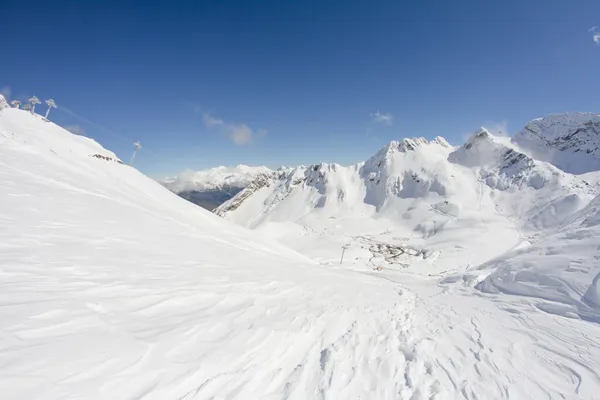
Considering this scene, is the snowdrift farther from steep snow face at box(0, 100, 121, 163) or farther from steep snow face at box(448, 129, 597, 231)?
steep snow face at box(448, 129, 597, 231)

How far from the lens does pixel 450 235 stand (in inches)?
3939

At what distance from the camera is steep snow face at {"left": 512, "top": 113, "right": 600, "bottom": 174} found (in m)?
143

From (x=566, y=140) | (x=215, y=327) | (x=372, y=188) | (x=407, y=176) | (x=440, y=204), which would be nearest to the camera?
(x=215, y=327)

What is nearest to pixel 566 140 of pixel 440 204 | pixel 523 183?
pixel 523 183

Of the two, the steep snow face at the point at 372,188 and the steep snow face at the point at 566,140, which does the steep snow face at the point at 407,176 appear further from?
the steep snow face at the point at 566,140

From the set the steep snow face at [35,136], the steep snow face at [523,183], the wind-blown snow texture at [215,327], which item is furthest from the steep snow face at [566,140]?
the steep snow face at [35,136]

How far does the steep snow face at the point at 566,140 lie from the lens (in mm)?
143475

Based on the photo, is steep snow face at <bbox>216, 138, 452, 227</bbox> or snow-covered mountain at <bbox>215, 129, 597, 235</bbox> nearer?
snow-covered mountain at <bbox>215, 129, 597, 235</bbox>

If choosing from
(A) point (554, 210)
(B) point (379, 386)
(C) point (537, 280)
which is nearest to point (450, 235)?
(A) point (554, 210)

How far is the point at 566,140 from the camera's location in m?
160

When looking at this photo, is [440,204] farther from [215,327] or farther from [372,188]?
[215,327]

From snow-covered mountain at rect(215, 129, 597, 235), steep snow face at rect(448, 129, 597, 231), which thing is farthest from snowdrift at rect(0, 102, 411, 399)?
steep snow face at rect(448, 129, 597, 231)

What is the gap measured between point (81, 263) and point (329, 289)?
34.5 ft

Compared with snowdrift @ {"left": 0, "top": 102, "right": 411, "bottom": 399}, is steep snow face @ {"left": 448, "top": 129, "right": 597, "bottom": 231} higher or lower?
higher
